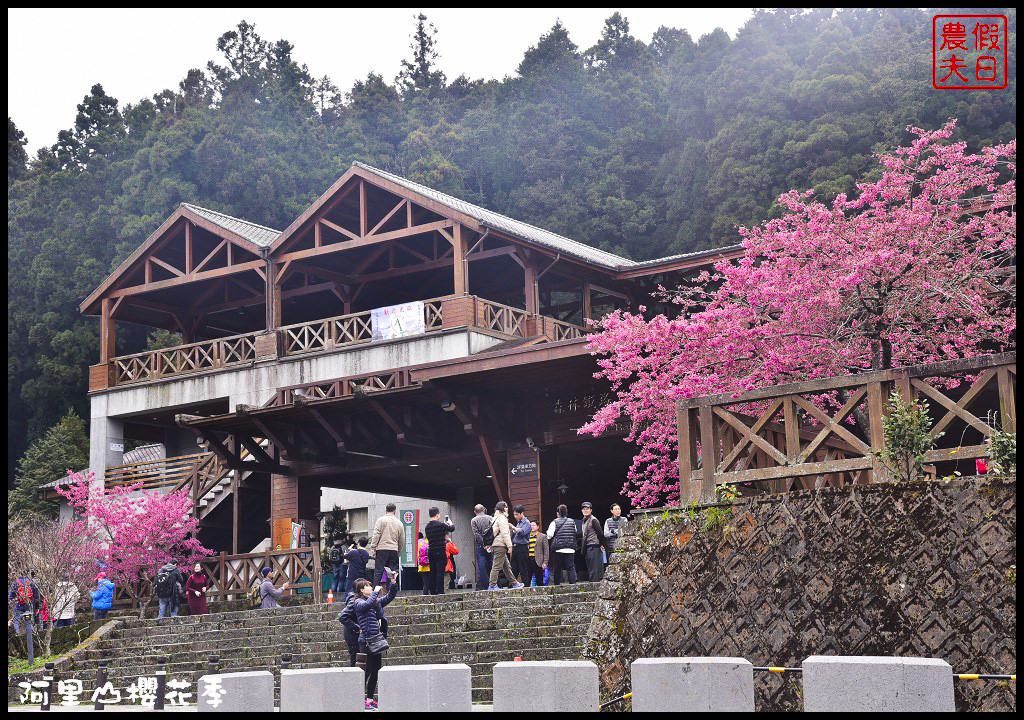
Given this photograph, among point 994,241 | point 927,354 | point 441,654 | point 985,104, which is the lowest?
point 441,654

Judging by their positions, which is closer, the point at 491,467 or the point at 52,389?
the point at 491,467

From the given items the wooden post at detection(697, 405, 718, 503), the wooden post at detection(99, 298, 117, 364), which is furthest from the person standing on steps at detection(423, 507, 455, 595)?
the wooden post at detection(99, 298, 117, 364)

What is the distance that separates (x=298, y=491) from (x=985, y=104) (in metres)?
25.0

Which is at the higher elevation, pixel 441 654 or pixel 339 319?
pixel 339 319

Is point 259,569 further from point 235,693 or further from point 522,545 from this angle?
point 235,693

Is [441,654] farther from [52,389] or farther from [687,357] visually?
[52,389]

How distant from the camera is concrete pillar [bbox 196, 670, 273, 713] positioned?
33.4 feet

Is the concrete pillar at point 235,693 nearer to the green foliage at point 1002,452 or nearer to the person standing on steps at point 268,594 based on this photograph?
the green foliage at point 1002,452

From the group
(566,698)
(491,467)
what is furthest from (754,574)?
(491,467)

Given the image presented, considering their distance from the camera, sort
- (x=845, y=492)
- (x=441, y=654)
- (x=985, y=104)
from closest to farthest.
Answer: (x=845, y=492)
(x=441, y=654)
(x=985, y=104)

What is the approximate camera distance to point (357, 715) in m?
8.83

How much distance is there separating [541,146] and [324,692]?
45.5m

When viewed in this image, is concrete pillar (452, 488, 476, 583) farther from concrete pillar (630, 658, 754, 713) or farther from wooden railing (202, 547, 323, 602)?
concrete pillar (630, 658, 754, 713)

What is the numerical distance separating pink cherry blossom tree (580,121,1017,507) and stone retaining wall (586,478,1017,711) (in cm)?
383
